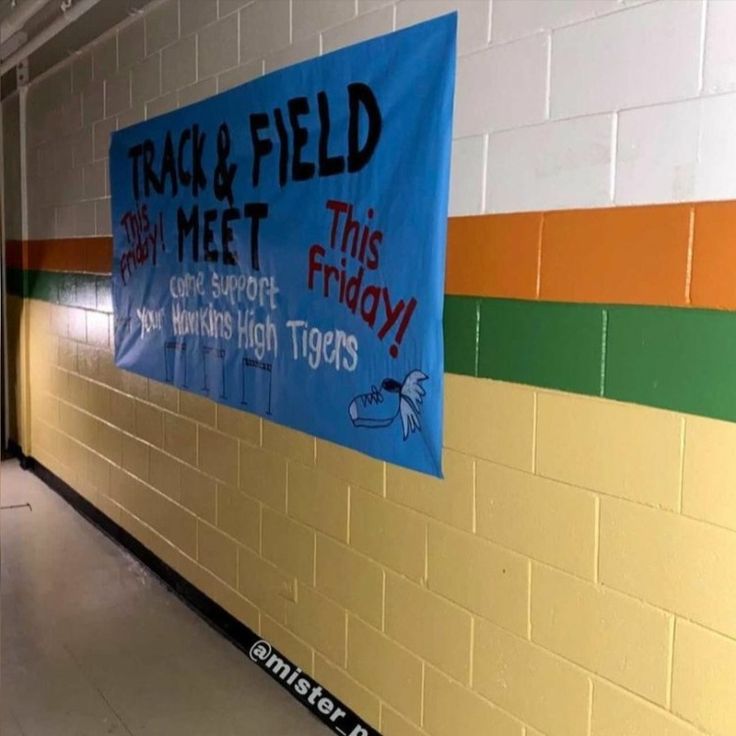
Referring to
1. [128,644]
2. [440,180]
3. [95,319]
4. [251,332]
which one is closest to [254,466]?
[251,332]

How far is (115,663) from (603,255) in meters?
2.12

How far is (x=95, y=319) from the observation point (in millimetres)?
4156

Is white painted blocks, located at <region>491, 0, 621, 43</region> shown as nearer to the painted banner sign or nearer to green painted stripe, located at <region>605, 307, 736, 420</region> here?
the painted banner sign

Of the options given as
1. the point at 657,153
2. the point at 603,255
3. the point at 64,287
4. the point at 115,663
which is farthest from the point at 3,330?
the point at 657,153

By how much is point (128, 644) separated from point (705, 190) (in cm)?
241

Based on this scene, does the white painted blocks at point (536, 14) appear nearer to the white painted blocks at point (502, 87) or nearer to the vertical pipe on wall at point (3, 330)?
the white painted blocks at point (502, 87)

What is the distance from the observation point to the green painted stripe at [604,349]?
4.84ft

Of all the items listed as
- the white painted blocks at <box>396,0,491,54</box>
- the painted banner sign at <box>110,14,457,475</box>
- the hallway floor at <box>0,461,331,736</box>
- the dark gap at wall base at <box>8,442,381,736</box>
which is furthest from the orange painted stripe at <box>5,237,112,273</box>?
the white painted blocks at <box>396,0,491,54</box>

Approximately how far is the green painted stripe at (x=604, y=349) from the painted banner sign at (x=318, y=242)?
0.12 metres

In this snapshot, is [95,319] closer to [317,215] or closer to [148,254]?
[148,254]

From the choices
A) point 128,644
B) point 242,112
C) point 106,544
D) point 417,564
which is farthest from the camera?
point 106,544

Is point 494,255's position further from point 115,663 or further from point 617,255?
point 115,663

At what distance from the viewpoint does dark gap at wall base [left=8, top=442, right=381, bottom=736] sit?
2475 mm

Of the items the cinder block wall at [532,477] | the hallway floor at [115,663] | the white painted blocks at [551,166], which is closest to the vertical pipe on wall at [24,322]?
the hallway floor at [115,663]
